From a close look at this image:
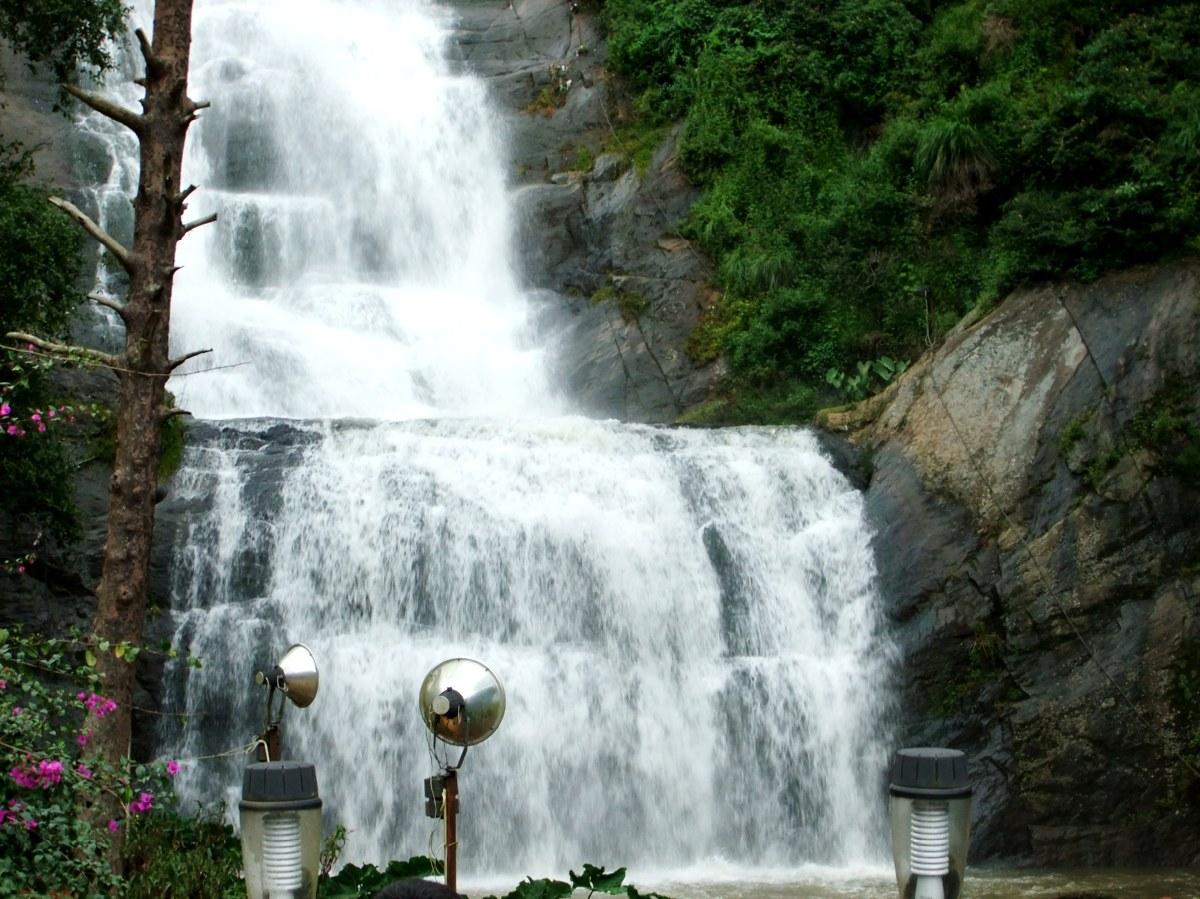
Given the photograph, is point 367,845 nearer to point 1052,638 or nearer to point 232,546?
point 232,546

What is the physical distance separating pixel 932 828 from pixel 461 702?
9.32 feet

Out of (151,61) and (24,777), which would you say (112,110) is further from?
(24,777)

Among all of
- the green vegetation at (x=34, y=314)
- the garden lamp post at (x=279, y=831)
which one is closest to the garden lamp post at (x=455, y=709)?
the garden lamp post at (x=279, y=831)

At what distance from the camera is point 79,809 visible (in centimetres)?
832

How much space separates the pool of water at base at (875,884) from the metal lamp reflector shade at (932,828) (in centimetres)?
793

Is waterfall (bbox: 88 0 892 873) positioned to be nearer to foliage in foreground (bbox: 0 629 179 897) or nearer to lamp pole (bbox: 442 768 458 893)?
foliage in foreground (bbox: 0 629 179 897)

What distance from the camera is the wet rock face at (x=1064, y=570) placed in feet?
49.7

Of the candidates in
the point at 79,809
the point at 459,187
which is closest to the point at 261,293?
the point at 459,187

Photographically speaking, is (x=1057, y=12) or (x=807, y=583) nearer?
(x=807, y=583)

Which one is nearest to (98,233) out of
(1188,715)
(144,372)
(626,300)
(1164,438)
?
(144,372)

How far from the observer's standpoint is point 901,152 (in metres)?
22.6

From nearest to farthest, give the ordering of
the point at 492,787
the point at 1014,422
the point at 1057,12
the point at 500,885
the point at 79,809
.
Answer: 1. the point at 79,809
2. the point at 500,885
3. the point at 492,787
4. the point at 1014,422
5. the point at 1057,12

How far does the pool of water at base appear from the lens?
43.1ft

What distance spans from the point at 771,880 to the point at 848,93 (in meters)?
16.0
